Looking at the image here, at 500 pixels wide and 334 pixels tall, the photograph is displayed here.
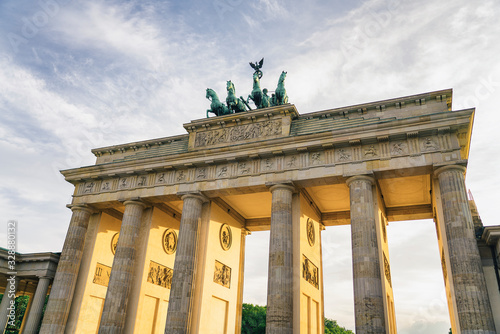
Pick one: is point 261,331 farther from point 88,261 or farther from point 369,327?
point 369,327

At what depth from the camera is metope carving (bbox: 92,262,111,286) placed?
26.8 meters

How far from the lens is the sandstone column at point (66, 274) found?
23672 millimetres

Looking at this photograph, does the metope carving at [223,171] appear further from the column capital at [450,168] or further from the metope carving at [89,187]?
the column capital at [450,168]

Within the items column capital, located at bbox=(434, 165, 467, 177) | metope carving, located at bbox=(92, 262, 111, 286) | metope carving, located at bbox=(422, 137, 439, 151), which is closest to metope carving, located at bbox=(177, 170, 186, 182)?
metope carving, located at bbox=(92, 262, 111, 286)

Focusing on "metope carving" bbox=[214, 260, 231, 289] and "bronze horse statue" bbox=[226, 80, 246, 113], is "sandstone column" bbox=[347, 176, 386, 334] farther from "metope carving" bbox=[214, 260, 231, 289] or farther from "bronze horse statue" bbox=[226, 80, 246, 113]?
"bronze horse statue" bbox=[226, 80, 246, 113]

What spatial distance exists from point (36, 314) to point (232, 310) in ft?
42.3

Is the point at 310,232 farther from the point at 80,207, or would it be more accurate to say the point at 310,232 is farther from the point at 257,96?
the point at 80,207

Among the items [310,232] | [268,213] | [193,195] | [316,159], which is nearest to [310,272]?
[310,232]

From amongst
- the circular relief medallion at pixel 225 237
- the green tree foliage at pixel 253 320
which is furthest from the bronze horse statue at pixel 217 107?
the green tree foliage at pixel 253 320

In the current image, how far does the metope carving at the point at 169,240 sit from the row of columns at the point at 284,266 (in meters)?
3.11

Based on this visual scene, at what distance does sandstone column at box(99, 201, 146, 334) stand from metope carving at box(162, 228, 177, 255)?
2.93 meters

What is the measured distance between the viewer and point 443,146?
19.5m

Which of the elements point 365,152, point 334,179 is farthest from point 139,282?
point 365,152

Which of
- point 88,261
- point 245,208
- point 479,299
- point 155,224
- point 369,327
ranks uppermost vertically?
point 245,208
